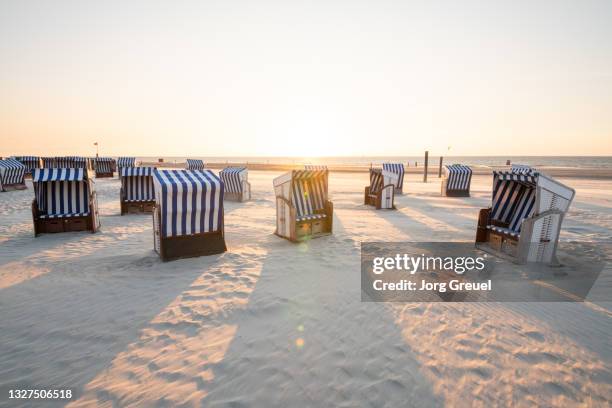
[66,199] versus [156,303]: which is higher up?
[66,199]

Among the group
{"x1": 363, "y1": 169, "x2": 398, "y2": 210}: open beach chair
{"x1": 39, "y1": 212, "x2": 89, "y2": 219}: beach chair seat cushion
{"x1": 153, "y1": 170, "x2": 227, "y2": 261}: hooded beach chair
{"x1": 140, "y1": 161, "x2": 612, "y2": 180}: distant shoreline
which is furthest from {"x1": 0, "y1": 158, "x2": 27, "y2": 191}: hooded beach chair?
{"x1": 140, "y1": 161, "x2": 612, "y2": 180}: distant shoreline

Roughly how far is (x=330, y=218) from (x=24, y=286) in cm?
670

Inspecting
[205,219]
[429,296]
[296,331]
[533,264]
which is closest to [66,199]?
[205,219]

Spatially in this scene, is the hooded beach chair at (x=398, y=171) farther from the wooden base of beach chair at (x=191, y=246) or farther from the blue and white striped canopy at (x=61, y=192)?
the blue and white striped canopy at (x=61, y=192)

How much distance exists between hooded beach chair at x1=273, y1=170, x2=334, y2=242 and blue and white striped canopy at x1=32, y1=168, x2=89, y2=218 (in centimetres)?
574

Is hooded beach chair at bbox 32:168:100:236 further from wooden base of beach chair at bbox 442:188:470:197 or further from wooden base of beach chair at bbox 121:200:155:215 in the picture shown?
wooden base of beach chair at bbox 442:188:470:197

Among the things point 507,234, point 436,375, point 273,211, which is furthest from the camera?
point 273,211

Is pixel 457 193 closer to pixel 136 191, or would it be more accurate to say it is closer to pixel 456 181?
pixel 456 181

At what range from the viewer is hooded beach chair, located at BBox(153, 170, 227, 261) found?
641 centimetres

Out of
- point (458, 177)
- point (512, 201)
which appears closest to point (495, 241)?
point (512, 201)

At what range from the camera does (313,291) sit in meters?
5.14

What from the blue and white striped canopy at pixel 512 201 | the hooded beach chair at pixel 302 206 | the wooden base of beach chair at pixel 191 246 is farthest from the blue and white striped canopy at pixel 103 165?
the blue and white striped canopy at pixel 512 201

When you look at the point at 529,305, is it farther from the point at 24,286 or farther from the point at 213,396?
the point at 24,286

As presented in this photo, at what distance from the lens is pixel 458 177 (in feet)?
56.9
